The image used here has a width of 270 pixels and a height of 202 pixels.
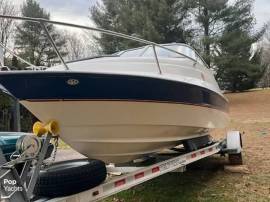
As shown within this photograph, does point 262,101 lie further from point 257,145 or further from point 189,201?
point 189,201

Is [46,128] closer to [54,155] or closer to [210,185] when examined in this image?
[54,155]

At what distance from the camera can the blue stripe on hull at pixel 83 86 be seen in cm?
366

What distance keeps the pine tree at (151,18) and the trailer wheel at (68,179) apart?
59.1 ft

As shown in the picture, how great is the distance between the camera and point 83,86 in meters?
A: 3.81

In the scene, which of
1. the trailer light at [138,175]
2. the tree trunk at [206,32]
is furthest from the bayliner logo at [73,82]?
the tree trunk at [206,32]

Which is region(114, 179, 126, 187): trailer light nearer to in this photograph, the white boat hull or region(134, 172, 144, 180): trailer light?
region(134, 172, 144, 180): trailer light

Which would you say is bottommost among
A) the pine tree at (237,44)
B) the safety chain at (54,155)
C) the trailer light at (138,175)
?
the trailer light at (138,175)

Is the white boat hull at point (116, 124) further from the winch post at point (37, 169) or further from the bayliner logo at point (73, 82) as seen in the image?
the winch post at point (37, 169)

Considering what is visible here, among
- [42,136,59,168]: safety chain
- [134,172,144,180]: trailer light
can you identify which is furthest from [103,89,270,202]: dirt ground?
[42,136,59,168]: safety chain

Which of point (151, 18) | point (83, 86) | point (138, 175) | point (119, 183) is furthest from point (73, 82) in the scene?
point (151, 18)

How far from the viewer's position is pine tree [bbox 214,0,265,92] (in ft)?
75.9

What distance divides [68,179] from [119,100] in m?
0.93

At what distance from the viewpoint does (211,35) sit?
952 inches

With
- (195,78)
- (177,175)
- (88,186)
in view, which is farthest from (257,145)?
(88,186)
